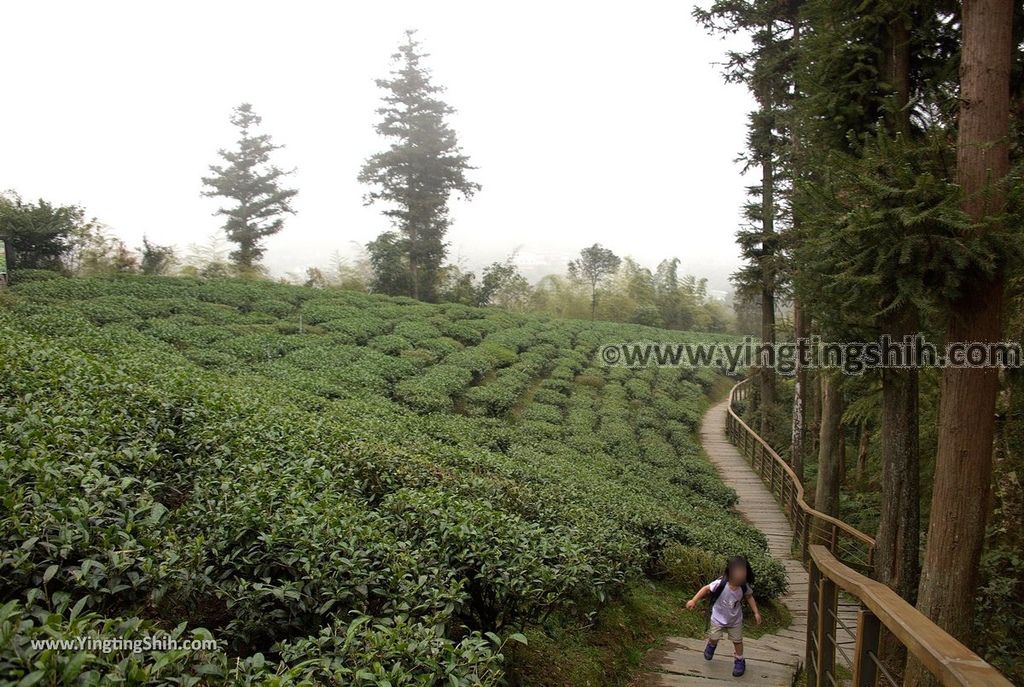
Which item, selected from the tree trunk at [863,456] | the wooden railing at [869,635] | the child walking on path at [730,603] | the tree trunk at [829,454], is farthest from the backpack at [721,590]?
the tree trunk at [863,456]

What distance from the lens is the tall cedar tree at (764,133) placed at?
12688 mm

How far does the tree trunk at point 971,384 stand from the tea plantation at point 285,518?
9.19 feet

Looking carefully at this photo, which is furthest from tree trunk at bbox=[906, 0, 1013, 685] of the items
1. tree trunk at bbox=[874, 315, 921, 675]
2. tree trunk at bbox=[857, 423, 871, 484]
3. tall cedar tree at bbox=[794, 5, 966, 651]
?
tree trunk at bbox=[857, 423, 871, 484]

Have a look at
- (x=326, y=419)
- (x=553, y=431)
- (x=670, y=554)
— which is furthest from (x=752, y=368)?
(x=326, y=419)

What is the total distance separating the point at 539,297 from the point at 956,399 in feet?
120

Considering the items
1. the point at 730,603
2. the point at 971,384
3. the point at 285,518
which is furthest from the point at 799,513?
the point at 285,518

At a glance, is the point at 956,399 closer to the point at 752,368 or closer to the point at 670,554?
the point at 670,554

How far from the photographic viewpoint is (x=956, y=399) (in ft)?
15.4

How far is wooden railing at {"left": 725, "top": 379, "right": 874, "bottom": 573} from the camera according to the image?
7.93m

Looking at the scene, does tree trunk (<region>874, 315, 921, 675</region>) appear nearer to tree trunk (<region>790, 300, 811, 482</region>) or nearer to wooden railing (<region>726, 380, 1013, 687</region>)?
wooden railing (<region>726, 380, 1013, 687</region>)

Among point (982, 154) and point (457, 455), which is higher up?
point (982, 154)

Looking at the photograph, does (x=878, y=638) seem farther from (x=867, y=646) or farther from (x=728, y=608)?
(x=728, y=608)

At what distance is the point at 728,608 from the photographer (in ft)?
18.7

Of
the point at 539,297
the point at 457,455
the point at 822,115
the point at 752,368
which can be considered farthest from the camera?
the point at 539,297
